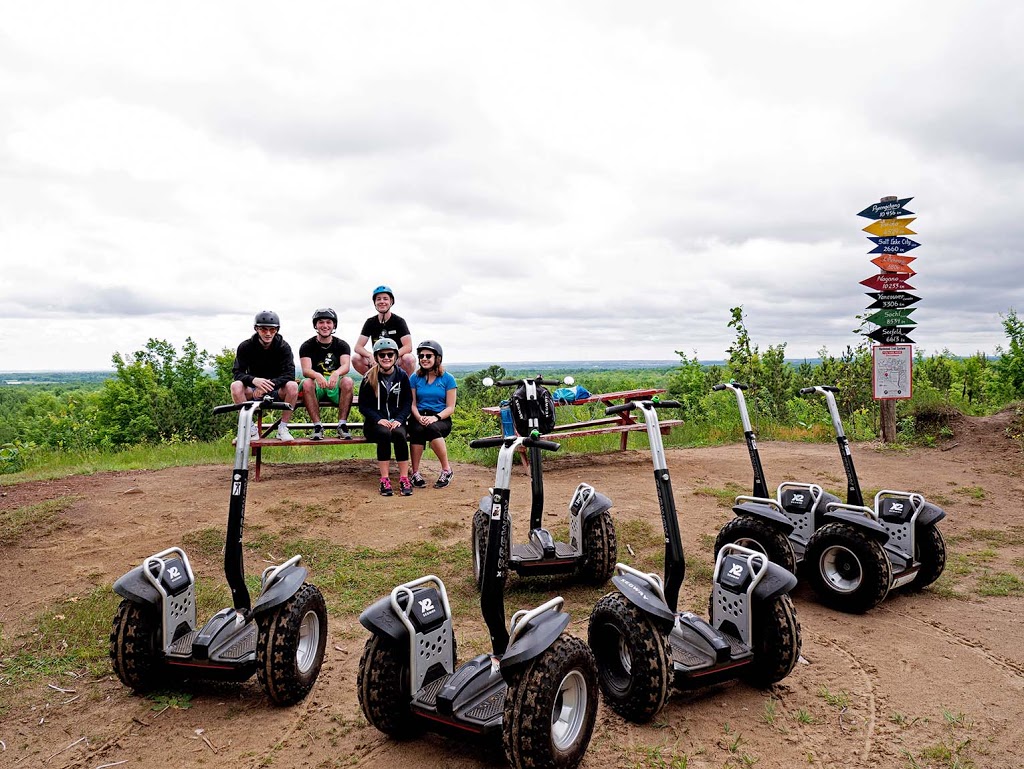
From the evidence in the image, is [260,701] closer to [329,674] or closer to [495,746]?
[329,674]

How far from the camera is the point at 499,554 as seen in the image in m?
3.09

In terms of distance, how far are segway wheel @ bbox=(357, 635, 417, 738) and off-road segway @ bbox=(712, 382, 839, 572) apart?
2.57 m

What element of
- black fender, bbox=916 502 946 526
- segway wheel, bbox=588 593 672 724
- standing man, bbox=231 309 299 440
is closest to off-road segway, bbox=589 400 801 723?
segway wheel, bbox=588 593 672 724

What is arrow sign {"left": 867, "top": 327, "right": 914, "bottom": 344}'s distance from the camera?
9.59 m

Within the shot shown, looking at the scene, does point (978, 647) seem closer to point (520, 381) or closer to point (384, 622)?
point (520, 381)

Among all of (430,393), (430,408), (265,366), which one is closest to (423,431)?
(430,408)

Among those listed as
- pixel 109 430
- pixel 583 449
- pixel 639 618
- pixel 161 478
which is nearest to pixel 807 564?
pixel 639 618

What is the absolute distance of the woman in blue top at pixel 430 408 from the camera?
802 centimetres

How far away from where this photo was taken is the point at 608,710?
337 cm

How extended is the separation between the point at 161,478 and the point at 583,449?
6098 mm

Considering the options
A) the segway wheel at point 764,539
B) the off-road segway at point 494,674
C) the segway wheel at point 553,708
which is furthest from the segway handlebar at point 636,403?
the segway wheel at point 764,539

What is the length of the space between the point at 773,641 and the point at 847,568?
5.21 feet

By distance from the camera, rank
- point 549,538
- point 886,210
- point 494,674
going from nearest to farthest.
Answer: point 494,674, point 549,538, point 886,210

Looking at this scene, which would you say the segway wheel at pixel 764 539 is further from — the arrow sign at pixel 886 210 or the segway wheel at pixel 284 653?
the arrow sign at pixel 886 210
